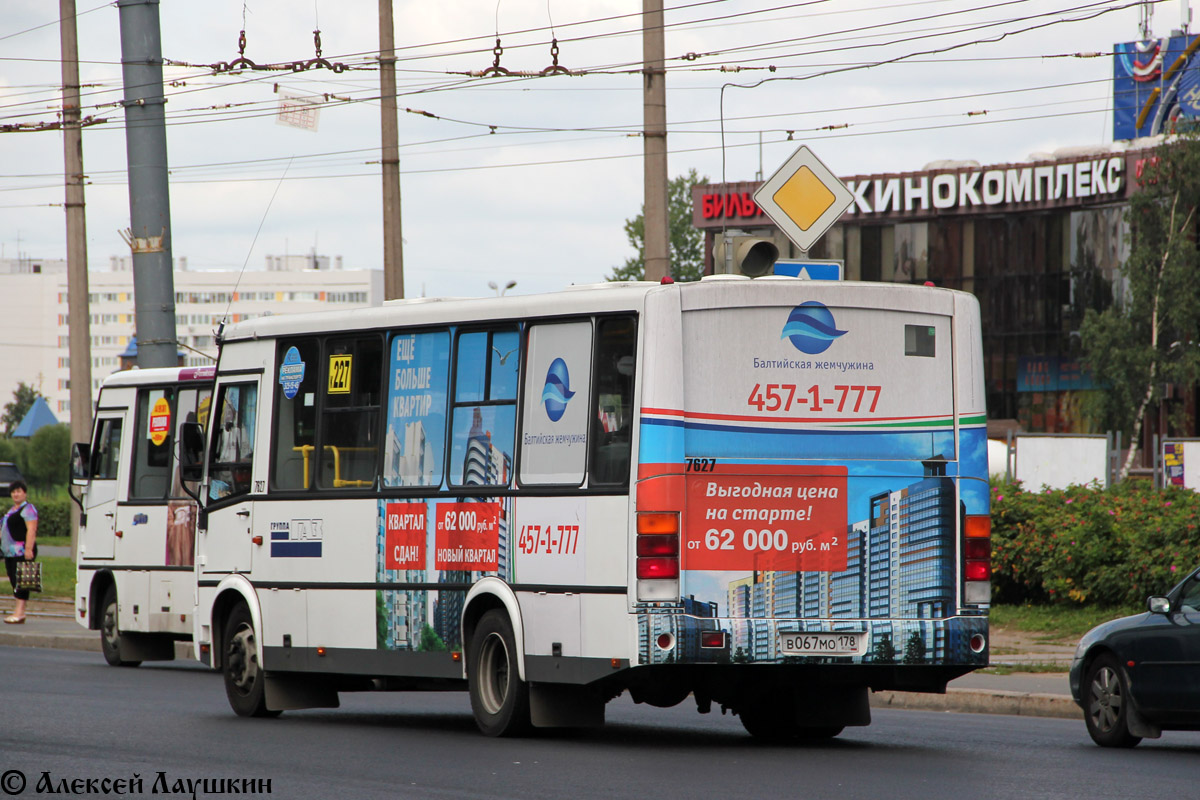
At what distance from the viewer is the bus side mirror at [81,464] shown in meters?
20.2

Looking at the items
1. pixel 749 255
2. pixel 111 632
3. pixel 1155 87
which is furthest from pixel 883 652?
pixel 1155 87

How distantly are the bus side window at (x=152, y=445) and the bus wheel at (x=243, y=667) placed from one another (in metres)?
5.89

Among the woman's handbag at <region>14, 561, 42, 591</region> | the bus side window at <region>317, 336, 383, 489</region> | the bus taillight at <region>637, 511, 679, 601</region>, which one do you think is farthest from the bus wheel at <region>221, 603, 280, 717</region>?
the woman's handbag at <region>14, 561, 42, 591</region>

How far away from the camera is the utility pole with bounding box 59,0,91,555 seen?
29.4 m

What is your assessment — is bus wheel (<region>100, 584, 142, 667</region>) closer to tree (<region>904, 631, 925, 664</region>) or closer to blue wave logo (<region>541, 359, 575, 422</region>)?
blue wave logo (<region>541, 359, 575, 422</region>)

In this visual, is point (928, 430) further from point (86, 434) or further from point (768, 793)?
point (86, 434)

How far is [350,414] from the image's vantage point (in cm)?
1278

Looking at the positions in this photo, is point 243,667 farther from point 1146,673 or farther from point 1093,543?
point 1093,543

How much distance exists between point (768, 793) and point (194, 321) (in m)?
182

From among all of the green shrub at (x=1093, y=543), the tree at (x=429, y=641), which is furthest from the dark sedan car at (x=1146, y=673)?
the green shrub at (x=1093, y=543)

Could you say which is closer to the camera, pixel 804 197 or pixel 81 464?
pixel 804 197

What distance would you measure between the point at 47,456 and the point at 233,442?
85599 millimetres

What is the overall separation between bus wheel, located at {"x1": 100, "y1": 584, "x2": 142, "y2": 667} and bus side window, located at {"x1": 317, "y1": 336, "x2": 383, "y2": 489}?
25.3 ft

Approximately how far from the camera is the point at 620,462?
10656mm
